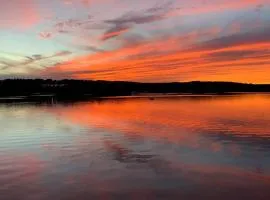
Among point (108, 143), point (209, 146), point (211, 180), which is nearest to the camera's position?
point (211, 180)

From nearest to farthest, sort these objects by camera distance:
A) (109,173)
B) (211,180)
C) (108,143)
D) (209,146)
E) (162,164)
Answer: (211,180) → (109,173) → (162,164) → (209,146) → (108,143)

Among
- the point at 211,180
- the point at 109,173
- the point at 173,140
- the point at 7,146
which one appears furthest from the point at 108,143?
the point at 211,180

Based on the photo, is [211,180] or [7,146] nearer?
[211,180]

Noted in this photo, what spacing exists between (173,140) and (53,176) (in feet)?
36.5

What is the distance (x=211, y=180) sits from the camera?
14695 mm

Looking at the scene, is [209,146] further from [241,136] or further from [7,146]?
[7,146]

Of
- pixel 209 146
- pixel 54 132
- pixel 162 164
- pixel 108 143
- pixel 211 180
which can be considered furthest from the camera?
pixel 54 132

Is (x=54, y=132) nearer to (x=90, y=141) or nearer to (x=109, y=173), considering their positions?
(x=90, y=141)

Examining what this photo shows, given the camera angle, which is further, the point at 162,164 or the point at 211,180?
the point at 162,164

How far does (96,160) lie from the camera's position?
18703 millimetres

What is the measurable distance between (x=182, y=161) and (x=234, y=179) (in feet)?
12.2

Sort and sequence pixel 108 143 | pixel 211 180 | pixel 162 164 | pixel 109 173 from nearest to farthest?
pixel 211 180
pixel 109 173
pixel 162 164
pixel 108 143

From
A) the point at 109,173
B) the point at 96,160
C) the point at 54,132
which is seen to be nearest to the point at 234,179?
the point at 109,173

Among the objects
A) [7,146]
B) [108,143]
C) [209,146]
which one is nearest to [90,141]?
[108,143]
